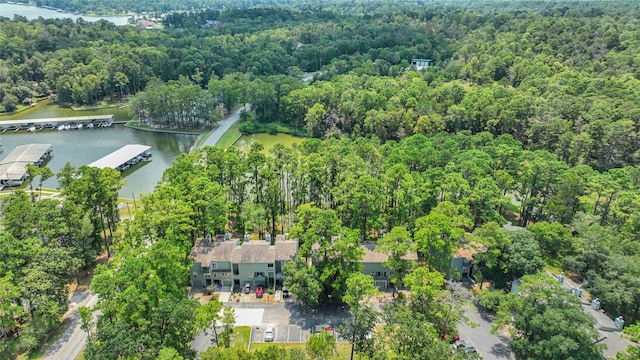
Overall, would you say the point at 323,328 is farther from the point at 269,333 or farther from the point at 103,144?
the point at 103,144

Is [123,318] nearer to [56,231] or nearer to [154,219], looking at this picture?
[154,219]

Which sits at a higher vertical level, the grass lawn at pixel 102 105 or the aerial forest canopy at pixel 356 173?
the aerial forest canopy at pixel 356 173

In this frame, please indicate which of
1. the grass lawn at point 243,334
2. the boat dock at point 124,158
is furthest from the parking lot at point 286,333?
the boat dock at point 124,158

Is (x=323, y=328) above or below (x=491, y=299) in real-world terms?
below

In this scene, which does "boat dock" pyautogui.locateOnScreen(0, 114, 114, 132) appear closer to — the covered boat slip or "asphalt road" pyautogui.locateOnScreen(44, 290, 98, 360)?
the covered boat slip

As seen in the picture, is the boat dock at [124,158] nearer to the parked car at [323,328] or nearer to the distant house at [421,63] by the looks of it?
the parked car at [323,328]

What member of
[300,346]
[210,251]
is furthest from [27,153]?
[300,346]

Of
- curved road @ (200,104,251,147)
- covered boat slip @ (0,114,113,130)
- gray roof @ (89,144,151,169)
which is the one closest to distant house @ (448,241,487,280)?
curved road @ (200,104,251,147)
